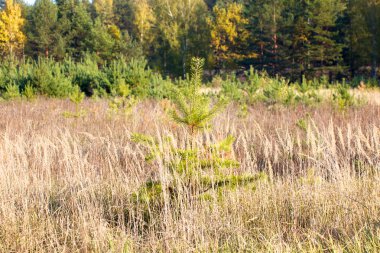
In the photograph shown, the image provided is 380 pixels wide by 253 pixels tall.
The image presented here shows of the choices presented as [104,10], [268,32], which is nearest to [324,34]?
[268,32]

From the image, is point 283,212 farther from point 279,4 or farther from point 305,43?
point 279,4

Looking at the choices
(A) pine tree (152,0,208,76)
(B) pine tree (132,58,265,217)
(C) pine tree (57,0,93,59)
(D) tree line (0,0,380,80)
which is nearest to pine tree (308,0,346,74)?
(D) tree line (0,0,380,80)

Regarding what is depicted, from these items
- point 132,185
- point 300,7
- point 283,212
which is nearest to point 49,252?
point 132,185

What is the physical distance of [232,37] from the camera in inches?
1325

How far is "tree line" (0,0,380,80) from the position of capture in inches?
1067

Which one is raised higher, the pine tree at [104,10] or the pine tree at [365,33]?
the pine tree at [104,10]

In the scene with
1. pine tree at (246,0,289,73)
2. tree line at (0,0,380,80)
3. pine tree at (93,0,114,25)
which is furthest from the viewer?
pine tree at (93,0,114,25)

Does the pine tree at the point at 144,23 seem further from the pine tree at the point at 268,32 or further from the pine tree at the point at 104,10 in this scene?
the pine tree at the point at 268,32

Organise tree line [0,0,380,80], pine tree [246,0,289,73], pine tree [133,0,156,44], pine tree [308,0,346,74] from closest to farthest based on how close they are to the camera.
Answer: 1. pine tree [308,0,346,74]
2. tree line [0,0,380,80]
3. pine tree [246,0,289,73]
4. pine tree [133,0,156,44]

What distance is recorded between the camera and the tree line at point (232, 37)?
1067 inches

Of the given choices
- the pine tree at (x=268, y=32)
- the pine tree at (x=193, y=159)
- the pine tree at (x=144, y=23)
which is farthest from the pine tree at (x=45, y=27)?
the pine tree at (x=193, y=159)

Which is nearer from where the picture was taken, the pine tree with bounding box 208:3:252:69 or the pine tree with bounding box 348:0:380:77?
the pine tree with bounding box 348:0:380:77

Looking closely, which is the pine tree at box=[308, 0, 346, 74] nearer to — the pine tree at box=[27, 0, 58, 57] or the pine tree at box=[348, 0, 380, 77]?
the pine tree at box=[348, 0, 380, 77]

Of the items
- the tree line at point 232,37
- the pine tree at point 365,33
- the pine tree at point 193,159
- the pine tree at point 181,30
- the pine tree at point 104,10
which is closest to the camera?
the pine tree at point 193,159
